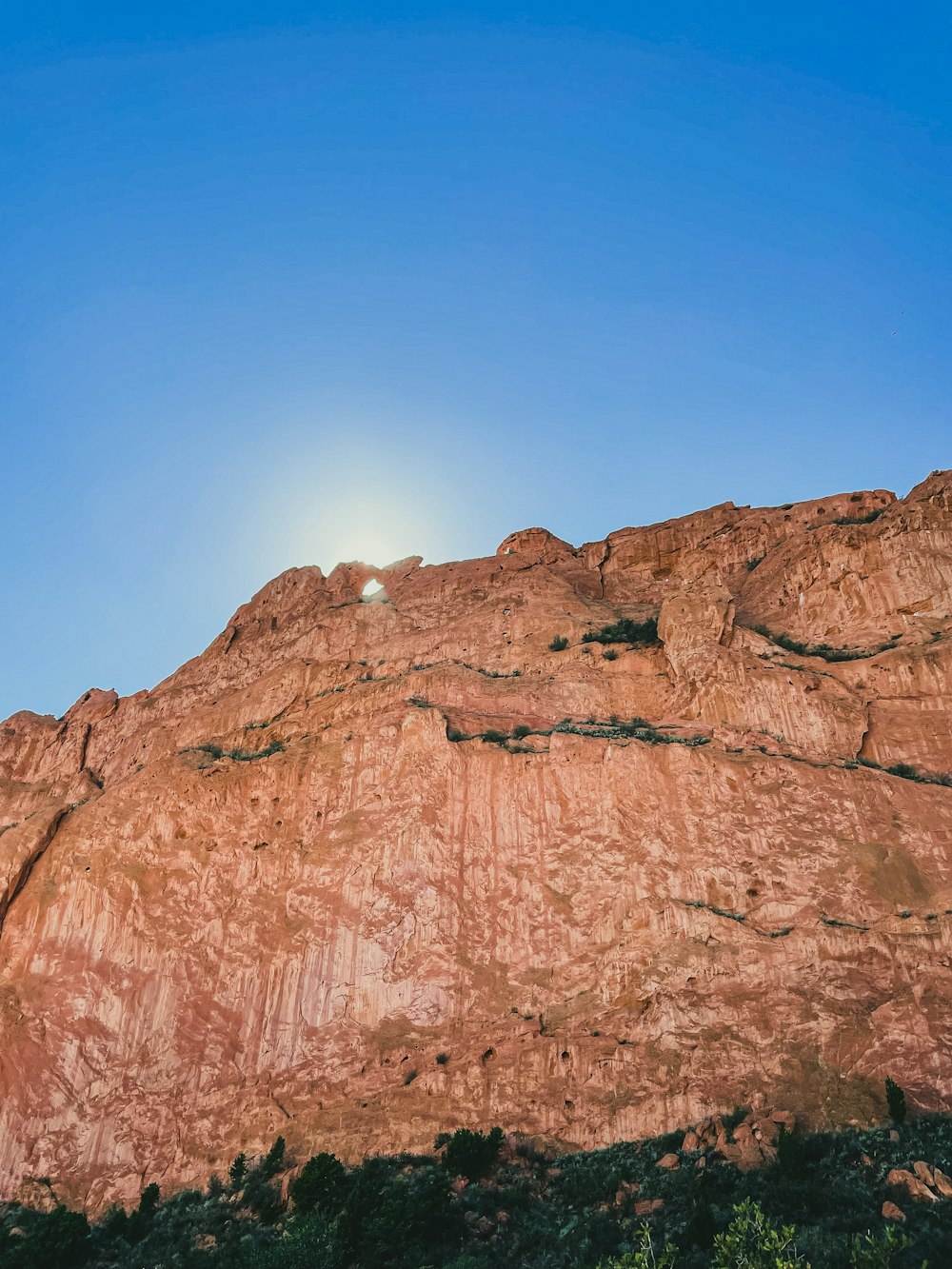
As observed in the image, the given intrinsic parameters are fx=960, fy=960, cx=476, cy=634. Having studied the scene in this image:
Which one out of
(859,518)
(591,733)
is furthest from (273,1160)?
(859,518)

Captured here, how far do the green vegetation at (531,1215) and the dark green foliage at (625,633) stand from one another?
18202mm

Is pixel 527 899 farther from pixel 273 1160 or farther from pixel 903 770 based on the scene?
pixel 903 770

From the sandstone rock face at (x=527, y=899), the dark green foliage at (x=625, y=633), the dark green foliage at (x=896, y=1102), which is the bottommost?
the dark green foliage at (x=896, y=1102)

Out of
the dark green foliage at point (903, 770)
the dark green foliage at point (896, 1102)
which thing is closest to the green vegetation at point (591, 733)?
the dark green foliage at point (903, 770)

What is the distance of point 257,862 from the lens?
29031mm

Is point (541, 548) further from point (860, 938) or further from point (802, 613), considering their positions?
point (860, 938)

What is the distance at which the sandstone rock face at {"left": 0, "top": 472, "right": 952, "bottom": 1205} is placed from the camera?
2134 cm

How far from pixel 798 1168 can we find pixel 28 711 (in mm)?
40784

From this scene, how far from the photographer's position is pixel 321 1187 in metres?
19.8

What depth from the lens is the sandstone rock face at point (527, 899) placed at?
21344 mm

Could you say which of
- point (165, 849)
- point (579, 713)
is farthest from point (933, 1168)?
point (165, 849)

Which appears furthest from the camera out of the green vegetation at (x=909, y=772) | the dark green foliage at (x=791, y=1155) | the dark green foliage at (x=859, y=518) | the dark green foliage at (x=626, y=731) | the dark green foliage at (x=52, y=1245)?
the dark green foliage at (x=859, y=518)

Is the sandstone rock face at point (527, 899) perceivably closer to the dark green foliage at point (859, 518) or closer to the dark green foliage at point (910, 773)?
the dark green foliage at point (910, 773)

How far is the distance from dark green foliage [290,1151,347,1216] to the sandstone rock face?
3.81 feet
